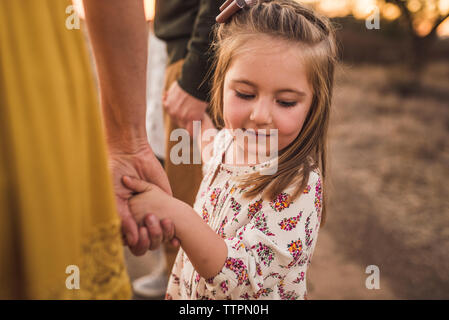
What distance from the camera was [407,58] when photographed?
5680mm

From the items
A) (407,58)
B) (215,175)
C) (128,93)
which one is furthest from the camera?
(407,58)

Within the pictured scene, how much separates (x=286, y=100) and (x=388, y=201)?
228 centimetres

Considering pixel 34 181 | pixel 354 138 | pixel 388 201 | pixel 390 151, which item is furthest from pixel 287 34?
pixel 354 138

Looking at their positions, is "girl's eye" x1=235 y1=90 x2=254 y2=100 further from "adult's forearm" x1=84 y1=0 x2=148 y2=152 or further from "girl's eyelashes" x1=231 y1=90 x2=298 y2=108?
"adult's forearm" x1=84 y1=0 x2=148 y2=152

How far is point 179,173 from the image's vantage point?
1067 millimetres

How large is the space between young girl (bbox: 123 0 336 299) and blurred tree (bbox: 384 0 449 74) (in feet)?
7.89

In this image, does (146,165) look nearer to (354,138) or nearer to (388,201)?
(388,201)

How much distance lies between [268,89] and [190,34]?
532 mm

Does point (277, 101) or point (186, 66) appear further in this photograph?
point (186, 66)

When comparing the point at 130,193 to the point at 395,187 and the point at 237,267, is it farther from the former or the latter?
the point at 395,187

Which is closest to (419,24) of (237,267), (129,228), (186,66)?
(186,66)

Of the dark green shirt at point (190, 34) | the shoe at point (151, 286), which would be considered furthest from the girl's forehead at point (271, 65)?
the shoe at point (151, 286)

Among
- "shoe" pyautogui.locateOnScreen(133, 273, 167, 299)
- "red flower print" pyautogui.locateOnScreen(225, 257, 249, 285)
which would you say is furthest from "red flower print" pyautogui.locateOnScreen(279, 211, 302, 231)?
"shoe" pyautogui.locateOnScreen(133, 273, 167, 299)

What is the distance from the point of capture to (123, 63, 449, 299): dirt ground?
194 cm
